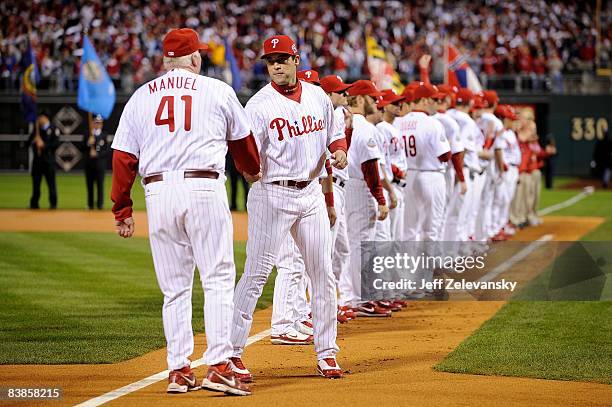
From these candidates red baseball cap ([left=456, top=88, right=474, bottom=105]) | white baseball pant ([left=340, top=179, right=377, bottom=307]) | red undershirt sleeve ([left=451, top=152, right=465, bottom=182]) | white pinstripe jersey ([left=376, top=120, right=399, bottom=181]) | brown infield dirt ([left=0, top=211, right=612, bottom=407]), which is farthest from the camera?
red baseball cap ([left=456, top=88, right=474, bottom=105])

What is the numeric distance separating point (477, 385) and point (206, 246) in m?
2.05

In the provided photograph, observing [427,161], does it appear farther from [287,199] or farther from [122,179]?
[122,179]

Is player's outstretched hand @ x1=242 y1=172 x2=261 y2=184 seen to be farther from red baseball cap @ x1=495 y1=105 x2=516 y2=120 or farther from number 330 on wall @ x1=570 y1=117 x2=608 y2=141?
number 330 on wall @ x1=570 y1=117 x2=608 y2=141

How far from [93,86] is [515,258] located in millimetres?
13692

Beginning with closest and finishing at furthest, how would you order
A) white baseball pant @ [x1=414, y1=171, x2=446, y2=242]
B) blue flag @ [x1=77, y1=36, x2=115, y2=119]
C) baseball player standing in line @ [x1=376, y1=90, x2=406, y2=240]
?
baseball player standing in line @ [x1=376, y1=90, x2=406, y2=240]
white baseball pant @ [x1=414, y1=171, x2=446, y2=242]
blue flag @ [x1=77, y1=36, x2=115, y2=119]

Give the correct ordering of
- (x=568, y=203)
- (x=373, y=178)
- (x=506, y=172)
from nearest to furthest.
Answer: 1. (x=373, y=178)
2. (x=506, y=172)
3. (x=568, y=203)

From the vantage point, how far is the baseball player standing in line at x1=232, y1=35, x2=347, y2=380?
751 centimetres

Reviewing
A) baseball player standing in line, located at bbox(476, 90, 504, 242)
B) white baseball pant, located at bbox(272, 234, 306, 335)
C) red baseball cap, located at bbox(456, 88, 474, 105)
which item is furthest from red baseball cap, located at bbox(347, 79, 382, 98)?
baseball player standing in line, located at bbox(476, 90, 504, 242)

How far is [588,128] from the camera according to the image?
131ft

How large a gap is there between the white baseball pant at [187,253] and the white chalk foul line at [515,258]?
7.44 meters

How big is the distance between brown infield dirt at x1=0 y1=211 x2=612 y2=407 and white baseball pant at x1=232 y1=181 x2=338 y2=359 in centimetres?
36

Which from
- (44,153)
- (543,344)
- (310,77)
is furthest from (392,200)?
(44,153)

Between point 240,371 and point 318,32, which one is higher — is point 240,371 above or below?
below

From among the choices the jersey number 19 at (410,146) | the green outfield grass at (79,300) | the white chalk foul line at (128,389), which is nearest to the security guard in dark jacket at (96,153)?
the green outfield grass at (79,300)
